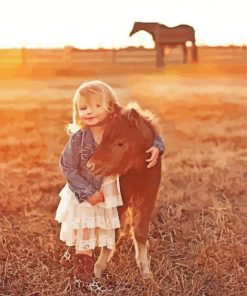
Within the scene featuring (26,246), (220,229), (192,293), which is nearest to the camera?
(192,293)

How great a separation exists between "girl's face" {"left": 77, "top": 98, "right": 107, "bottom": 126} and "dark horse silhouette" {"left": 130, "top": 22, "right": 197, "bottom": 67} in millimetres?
1271

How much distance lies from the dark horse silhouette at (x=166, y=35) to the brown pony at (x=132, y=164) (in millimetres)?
1273

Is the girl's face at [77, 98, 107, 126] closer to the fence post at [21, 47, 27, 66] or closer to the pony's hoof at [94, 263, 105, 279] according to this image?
the pony's hoof at [94, 263, 105, 279]

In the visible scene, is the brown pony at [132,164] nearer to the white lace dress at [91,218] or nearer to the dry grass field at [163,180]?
the white lace dress at [91,218]

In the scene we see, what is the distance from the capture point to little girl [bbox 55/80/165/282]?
1.95m

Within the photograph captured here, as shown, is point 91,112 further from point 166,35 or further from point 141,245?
point 166,35

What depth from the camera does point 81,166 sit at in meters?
1.98

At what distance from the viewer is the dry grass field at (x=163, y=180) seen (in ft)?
7.48

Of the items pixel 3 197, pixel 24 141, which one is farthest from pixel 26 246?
pixel 24 141

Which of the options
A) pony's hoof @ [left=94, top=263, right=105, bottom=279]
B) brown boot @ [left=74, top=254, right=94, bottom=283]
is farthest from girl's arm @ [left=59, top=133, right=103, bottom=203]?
pony's hoof @ [left=94, top=263, right=105, bottom=279]

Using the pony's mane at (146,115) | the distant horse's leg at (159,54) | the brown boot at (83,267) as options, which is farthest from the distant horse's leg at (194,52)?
the brown boot at (83,267)

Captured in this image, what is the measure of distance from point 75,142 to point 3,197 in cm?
123

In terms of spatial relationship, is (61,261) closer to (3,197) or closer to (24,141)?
(3,197)

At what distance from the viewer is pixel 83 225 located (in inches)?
78.5
